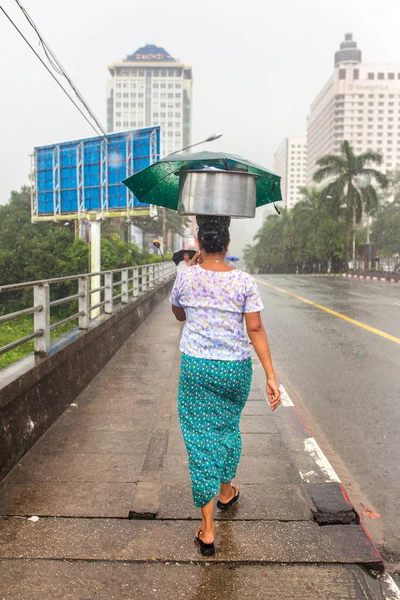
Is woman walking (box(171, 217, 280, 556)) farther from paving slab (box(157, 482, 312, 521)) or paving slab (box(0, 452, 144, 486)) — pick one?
paving slab (box(0, 452, 144, 486))

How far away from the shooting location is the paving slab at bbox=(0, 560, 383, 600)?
2889 mm

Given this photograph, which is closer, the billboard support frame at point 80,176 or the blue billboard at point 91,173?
the blue billboard at point 91,173

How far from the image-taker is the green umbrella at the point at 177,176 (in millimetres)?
3742

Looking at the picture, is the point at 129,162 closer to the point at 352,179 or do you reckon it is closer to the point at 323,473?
the point at 323,473

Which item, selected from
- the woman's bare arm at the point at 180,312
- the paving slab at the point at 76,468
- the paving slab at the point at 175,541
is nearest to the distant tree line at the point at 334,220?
the paving slab at the point at 76,468

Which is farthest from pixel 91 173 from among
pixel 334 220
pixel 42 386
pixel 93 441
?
pixel 334 220

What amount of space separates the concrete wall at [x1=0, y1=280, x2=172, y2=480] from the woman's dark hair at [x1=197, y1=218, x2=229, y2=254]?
1.89 metres

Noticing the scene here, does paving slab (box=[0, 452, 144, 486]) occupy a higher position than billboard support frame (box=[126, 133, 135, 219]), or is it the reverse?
billboard support frame (box=[126, 133, 135, 219])

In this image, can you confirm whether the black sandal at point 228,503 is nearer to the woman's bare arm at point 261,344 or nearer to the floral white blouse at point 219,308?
the woman's bare arm at point 261,344

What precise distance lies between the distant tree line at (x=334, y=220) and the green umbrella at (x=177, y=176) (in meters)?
47.6

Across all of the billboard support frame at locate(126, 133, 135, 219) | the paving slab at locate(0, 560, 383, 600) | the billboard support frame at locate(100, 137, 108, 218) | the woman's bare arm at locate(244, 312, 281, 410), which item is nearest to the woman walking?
the woman's bare arm at locate(244, 312, 281, 410)

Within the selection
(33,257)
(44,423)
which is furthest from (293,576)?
(33,257)

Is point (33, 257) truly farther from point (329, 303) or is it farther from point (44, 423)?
point (44, 423)

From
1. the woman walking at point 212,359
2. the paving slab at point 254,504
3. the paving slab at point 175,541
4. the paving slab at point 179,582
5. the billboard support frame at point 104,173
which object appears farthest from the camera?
the billboard support frame at point 104,173
